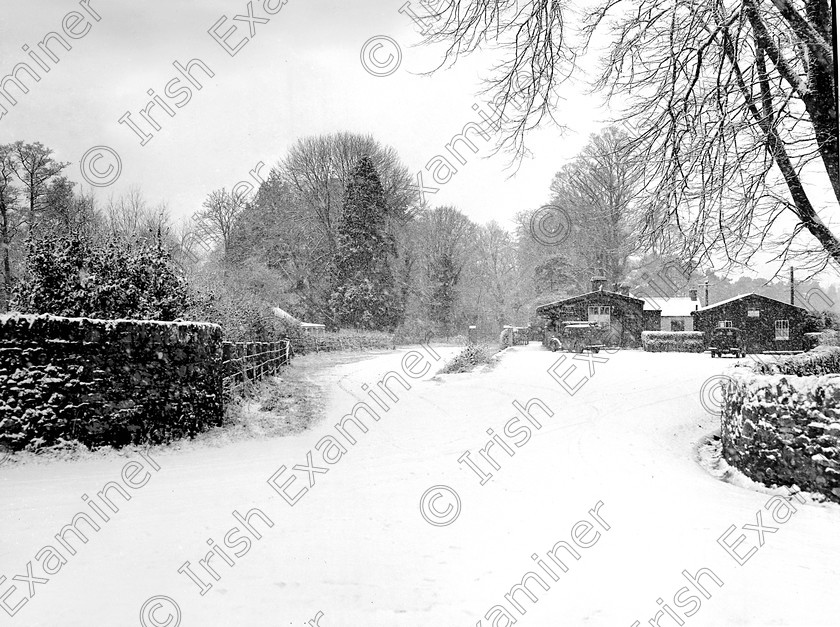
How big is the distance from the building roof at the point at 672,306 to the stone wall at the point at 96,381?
→ 25.6m

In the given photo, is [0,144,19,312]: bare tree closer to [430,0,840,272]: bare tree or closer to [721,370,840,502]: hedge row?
[430,0,840,272]: bare tree

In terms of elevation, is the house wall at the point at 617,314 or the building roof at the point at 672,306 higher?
the building roof at the point at 672,306

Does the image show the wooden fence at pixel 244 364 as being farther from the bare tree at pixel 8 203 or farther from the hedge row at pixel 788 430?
the hedge row at pixel 788 430

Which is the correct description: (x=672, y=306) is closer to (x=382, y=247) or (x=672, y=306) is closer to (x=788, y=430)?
(x=382, y=247)

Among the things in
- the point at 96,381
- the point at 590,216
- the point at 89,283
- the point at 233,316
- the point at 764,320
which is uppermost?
the point at 590,216

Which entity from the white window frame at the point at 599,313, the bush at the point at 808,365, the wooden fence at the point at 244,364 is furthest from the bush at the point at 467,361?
the white window frame at the point at 599,313

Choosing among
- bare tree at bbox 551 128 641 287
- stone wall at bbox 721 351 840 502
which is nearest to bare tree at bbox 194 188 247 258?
bare tree at bbox 551 128 641 287

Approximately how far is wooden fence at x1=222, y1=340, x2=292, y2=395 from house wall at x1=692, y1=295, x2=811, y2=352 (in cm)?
2237

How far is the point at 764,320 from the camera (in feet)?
80.9

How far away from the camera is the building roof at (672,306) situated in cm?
2723

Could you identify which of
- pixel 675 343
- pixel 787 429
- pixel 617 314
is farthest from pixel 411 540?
A: pixel 617 314

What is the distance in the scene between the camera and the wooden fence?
8.49 meters

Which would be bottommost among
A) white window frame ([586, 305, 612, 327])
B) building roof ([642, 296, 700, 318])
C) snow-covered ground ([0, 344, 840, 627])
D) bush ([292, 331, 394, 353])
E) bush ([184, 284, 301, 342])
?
bush ([292, 331, 394, 353])

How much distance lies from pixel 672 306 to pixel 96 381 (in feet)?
95.0
